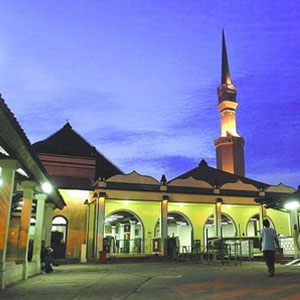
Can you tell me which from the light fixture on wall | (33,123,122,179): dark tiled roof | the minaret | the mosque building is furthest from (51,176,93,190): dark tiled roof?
the minaret

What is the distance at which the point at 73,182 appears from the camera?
27.3 meters

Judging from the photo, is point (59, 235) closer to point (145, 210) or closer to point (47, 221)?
point (47, 221)

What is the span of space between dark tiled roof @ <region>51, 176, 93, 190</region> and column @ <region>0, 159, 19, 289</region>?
56.3ft

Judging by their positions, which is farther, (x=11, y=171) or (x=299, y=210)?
(x=299, y=210)

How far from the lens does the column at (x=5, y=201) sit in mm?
8933

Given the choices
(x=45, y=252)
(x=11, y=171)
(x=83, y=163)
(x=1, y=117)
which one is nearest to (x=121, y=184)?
(x=83, y=163)

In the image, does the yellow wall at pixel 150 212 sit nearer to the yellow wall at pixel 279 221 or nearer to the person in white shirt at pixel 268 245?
the yellow wall at pixel 279 221

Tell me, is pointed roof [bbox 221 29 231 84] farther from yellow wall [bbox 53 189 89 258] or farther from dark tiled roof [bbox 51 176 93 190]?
yellow wall [bbox 53 189 89 258]

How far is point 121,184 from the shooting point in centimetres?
2486

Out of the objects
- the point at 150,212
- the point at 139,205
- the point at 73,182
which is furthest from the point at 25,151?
the point at 150,212

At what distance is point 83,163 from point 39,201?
14.6 metres

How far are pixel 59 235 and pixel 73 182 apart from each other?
12.7 feet

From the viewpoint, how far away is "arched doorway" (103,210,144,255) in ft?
84.5

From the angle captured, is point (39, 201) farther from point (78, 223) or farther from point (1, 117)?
point (78, 223)
